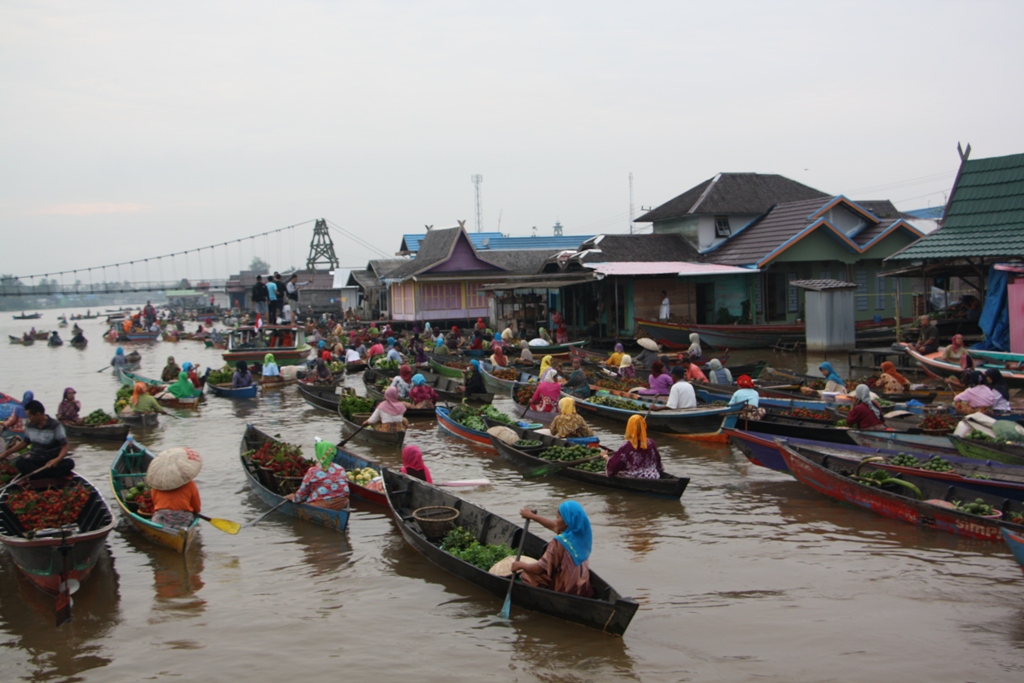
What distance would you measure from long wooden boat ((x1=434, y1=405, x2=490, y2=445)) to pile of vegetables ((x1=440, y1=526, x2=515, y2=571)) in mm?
5913

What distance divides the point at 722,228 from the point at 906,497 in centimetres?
2576

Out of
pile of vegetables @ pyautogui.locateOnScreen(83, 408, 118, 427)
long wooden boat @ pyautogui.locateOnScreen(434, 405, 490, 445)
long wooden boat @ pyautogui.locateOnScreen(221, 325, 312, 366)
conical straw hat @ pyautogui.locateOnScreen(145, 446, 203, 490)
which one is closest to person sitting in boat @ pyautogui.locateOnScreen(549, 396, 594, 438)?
long wooden boat @ pyautogui.locateOnScreen(434, 405, 490, 445)

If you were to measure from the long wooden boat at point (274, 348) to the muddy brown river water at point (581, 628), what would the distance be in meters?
20.2

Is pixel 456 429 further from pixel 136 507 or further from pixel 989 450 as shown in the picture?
pixel 989 450

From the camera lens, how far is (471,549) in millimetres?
9008

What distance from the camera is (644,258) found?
33.0 metres

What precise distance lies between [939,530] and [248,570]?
824cm

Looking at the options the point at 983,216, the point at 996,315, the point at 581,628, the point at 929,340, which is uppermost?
the point at 983,216

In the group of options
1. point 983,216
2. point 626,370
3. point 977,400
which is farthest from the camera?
point 983,216

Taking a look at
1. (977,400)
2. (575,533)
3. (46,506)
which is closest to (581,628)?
(575,533)

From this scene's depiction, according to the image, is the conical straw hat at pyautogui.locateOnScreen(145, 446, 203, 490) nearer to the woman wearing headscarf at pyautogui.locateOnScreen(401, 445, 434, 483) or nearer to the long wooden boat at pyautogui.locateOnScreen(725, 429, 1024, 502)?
the woman wearing headscarf at pyautogui.locateOnScreen(401, 445, 434, 483)

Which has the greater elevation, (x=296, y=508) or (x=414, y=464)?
(x=414, y=464)

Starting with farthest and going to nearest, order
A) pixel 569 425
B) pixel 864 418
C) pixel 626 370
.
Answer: pixel 626 370 < pixel 569 425 < pixel 864 418

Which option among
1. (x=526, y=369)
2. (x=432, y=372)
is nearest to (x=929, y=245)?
(x=526, y=369)
